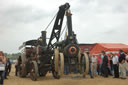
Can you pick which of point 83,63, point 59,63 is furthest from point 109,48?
point 59,63

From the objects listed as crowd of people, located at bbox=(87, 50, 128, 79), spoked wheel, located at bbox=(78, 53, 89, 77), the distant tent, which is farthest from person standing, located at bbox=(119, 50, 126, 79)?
the distant tent

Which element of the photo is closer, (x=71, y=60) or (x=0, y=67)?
(x=0, y=67)

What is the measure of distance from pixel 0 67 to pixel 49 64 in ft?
12.4

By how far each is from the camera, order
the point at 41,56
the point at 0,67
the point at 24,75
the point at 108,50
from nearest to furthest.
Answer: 1. the point at 0,67
2. the point at 41,56
3. the point at 24,75
4. the point at 108,50

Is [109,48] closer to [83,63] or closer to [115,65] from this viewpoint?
[115,65]

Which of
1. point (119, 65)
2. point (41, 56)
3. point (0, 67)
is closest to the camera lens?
point (0, 67)

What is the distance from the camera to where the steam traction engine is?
905 centimetres

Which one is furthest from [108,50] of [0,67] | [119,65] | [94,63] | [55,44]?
[0,67]

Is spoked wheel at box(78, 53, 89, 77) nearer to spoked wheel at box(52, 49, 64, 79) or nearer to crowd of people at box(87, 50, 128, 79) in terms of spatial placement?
crowd of people at box(87, 50, 128, 79)

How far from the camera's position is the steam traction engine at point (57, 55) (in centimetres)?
905

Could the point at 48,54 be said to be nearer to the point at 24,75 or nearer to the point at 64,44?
the point at 64,44

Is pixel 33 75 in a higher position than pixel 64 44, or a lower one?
lower

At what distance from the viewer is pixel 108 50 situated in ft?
44.0

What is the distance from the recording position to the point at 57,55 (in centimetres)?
878
